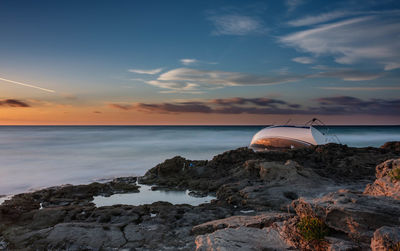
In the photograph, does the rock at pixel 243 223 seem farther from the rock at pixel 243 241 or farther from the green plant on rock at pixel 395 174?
the green plant on rock at pixel 395 174

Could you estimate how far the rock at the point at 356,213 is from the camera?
220 inches

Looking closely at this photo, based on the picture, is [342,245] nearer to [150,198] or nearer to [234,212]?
[234,212]

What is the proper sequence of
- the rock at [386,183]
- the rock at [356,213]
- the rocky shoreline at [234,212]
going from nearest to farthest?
the rock at [356,213] < the rocky shoreline at [234,212] < the rock at [386,183]

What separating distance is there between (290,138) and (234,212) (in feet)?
108

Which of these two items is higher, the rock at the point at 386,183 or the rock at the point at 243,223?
the rock at the point at 386,183

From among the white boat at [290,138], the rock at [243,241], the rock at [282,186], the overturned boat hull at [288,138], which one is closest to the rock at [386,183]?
the rock at [243,241]

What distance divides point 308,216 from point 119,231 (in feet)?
20.6

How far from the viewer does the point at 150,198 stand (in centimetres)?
1605

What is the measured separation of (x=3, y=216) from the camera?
423 inches

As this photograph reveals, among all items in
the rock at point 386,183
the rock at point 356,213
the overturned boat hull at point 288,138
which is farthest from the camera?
the overturned boat hull at point 288,138

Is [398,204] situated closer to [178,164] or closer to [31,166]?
[178,164]

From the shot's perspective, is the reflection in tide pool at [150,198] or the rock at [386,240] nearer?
the rock at [386,240]

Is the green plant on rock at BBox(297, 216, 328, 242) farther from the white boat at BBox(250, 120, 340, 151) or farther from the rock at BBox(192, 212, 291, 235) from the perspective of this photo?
the white boat at BBox(250, 120, 340, 151)

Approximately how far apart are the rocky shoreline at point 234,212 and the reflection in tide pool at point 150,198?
0.79 meters
